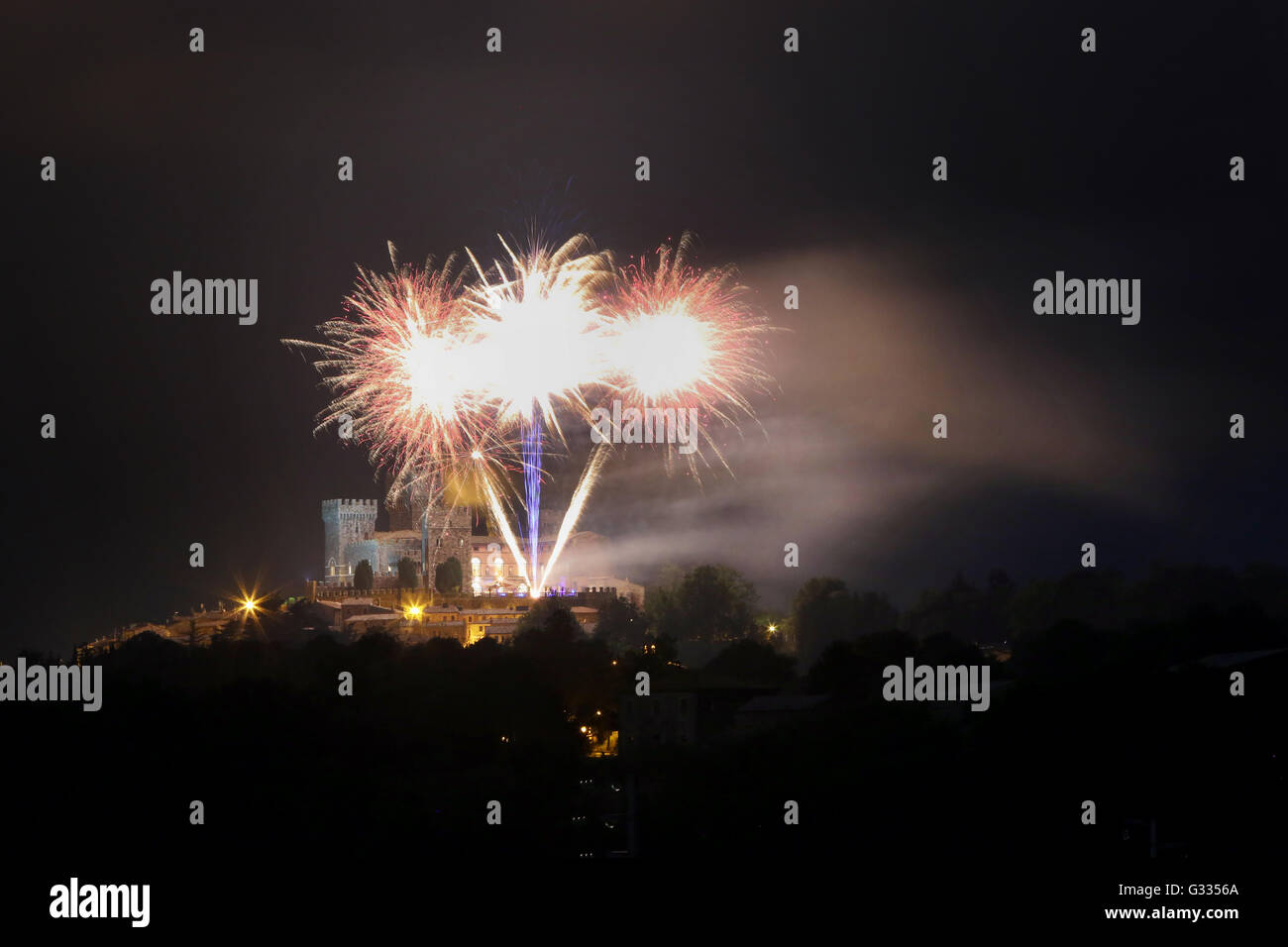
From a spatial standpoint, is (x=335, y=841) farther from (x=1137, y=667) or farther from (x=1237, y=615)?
(x=1237, y=615)

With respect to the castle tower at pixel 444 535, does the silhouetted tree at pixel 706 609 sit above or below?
below

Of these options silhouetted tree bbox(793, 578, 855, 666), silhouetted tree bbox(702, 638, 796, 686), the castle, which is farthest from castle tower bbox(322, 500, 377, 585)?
silhouetted tree bbox(702, 638, 796, 686)

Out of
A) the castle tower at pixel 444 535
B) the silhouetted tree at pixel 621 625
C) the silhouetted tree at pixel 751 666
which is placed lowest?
the silhouetted tree at pixel 751 666

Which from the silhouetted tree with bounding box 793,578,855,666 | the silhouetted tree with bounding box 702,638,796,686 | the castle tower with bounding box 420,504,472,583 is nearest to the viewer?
the silhouetted tree with bounding box 702,638,796,686

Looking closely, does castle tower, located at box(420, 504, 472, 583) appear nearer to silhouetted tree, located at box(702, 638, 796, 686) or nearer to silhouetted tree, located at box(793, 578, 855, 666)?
silhouetted tree, located at box(793, 578, 855, 666)

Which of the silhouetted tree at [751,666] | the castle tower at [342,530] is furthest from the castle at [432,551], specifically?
the silhouetted tree at [751,666]

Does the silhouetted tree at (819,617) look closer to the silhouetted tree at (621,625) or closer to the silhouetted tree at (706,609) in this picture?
the silhouetted tree at (706,609)

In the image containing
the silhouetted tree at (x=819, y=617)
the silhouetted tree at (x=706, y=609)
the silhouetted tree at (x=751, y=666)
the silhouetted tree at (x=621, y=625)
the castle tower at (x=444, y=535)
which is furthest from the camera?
the castle tower at (x=444, y=535)

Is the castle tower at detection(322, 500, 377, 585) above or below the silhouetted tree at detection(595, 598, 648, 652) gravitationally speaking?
above
